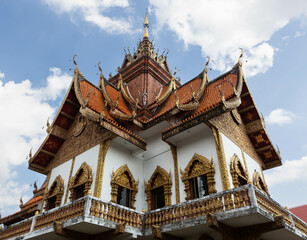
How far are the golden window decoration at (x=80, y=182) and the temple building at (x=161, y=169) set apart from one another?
0.03m

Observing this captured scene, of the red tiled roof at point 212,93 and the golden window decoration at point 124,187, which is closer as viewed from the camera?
the golden window decoration at point 124,187

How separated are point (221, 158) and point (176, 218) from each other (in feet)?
→ 6.79

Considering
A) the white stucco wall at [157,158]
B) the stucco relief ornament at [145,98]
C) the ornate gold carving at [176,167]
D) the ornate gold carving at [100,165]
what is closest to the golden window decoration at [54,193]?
the ornate gold carving at [100,165]

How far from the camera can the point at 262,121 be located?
34.1 ft

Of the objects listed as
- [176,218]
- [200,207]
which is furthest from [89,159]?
[200,207]

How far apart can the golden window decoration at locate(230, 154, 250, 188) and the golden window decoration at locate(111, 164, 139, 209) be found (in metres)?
2.98

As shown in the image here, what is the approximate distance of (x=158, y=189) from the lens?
8.55 meters

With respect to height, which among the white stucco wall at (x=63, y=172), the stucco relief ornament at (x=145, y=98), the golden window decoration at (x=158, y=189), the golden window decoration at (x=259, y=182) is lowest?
the golden window decoration at (x=158, y=189)

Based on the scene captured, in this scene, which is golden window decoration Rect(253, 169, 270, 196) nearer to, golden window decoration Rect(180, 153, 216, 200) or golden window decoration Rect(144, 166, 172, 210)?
golden window decoration Rect(180, 153, 216, 200)

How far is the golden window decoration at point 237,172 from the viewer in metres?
7.50

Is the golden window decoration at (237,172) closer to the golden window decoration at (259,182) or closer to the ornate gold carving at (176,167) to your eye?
the golden window decoration at (259,182)

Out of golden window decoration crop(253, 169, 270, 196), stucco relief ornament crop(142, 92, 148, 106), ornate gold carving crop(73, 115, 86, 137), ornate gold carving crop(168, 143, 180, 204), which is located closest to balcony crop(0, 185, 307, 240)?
ornate gold carving crop(168, 143, 180, 204)

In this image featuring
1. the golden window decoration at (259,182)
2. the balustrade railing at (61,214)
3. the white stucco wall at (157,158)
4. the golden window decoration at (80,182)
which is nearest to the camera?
the balustrade railing at (61,214)

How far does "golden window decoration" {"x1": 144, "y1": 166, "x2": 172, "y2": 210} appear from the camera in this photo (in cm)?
814
